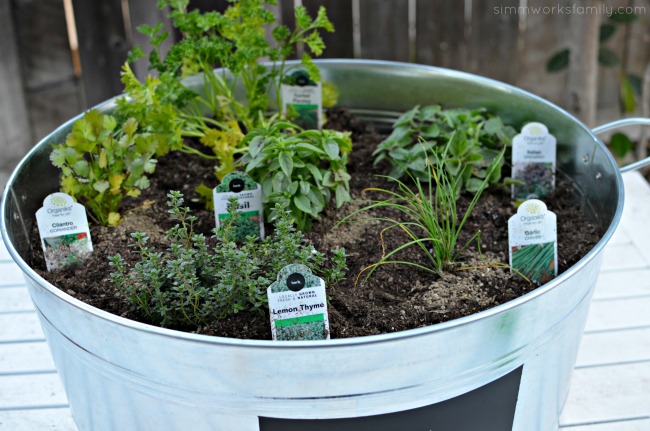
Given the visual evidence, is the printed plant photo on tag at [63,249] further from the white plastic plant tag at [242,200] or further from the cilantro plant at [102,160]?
the white plastic plant tag at [242,200]

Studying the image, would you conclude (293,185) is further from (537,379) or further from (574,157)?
(574,157)

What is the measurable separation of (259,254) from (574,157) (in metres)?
0.86

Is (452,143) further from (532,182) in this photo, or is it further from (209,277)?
(209,277)

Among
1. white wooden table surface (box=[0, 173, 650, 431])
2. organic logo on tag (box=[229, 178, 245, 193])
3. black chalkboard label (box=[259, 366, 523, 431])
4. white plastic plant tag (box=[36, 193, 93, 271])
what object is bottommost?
white wooden table surface (box=[0, 173, 650, 431])

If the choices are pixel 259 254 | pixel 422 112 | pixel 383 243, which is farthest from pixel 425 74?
pixel 259 254

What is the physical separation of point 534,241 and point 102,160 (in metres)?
0.90

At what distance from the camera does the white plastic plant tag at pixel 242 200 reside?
1.52 meters

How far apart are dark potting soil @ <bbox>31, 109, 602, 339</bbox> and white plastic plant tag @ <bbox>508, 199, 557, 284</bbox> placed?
3cm

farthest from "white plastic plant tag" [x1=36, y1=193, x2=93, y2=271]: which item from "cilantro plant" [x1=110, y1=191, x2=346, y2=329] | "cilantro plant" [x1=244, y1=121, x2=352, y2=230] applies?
"cilantro plant" [x1=244, y1=121, x2=352, y2=230]

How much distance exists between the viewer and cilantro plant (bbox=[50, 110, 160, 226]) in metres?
1.56

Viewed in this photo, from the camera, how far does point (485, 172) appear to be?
1.77 meters

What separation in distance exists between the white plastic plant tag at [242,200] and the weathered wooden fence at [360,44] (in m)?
1.78

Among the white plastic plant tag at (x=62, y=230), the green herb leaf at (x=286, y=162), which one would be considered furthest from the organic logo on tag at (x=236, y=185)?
the white plastic plant tag at (x=62, y=230)
